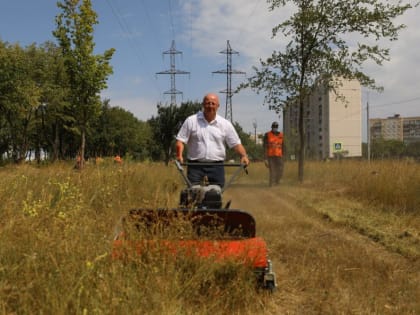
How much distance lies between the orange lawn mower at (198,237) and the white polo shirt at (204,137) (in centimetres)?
135

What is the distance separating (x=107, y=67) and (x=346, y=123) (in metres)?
104

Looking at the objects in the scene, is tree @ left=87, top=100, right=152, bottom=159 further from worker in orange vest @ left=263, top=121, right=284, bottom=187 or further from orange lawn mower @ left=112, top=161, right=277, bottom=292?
orange lawn mower @ left=112, top=161, right=277, bottom=292

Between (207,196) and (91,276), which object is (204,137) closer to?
(207,196)

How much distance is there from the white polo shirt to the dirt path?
1.42 m

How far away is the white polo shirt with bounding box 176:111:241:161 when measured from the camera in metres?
5.30

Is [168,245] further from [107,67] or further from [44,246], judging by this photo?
[107,67]

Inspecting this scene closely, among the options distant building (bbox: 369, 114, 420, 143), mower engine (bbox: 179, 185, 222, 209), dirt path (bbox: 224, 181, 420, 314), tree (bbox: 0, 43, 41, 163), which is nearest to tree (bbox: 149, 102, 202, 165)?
tree (bbox: 0, 43, 41, 163)

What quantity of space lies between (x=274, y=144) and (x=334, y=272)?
9849 millimetres

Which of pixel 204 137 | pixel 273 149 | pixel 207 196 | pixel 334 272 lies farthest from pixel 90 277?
pixel 273 149

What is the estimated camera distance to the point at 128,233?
3.61 metres

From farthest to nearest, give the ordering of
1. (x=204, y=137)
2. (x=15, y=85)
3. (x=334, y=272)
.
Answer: (x=15, y=85) → (x=204, y=137) → (x=334, y=272)

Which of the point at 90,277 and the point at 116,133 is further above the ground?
the point at 116,133

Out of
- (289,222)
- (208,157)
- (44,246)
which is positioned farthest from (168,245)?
(289,222)

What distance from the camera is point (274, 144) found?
14250 mm
